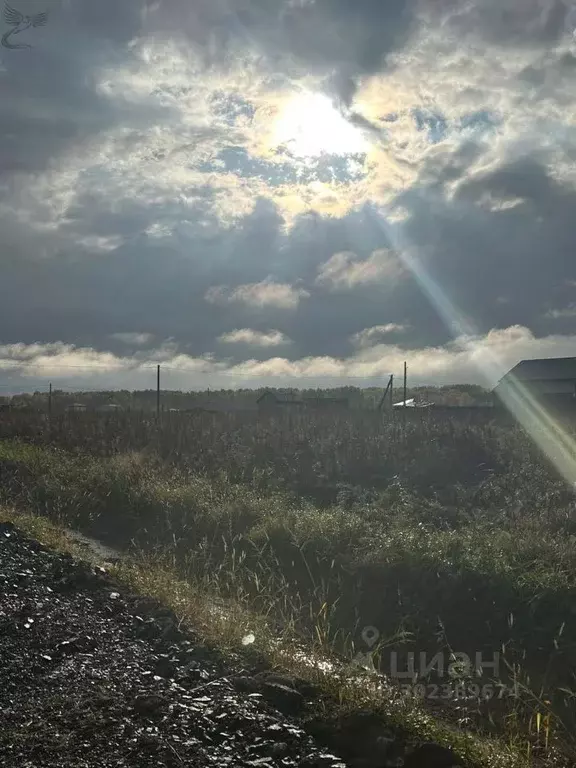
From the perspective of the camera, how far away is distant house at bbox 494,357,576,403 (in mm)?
40594

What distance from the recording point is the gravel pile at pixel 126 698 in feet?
12.0

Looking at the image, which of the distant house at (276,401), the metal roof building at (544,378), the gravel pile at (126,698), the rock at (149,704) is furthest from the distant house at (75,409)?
the rock at (149,704)

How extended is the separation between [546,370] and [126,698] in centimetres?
4168

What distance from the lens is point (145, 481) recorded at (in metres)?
13.2

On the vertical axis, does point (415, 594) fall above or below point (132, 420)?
below

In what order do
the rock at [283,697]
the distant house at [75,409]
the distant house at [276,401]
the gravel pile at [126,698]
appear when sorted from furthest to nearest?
the distant house at [276,401]
the distant house at [75,409]
the rock at [283,697]
the gravel pile at [126,698]

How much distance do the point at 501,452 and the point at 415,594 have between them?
7.83 m

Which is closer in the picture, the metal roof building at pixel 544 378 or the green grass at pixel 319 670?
the green grass at pixel 319 670

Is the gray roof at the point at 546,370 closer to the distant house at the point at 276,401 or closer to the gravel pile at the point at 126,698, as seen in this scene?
the distant house at the point at 276,401

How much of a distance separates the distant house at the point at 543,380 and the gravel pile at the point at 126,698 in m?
37.1

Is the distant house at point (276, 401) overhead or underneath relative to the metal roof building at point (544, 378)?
underneath

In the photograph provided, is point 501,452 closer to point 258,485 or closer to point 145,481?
point 258,485

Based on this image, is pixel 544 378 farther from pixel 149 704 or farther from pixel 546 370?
pixel 149 704

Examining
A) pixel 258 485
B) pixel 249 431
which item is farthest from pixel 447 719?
pixel 249 431
